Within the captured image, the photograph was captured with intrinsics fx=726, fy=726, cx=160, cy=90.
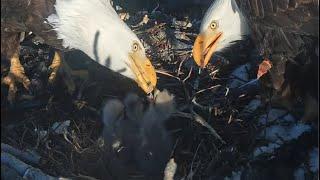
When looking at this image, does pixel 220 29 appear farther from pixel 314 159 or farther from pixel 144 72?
pixel 314 159

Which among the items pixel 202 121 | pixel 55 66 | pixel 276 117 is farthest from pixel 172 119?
pixel 55 66

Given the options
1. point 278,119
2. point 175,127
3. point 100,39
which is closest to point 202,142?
point 175,127

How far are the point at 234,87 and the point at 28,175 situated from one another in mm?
1389

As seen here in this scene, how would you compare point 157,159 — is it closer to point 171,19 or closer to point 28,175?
point 28,175

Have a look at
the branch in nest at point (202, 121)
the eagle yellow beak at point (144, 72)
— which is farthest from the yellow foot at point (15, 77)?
the branch in nest at point (202, 121)

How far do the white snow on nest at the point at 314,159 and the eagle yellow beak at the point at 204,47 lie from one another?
858mm


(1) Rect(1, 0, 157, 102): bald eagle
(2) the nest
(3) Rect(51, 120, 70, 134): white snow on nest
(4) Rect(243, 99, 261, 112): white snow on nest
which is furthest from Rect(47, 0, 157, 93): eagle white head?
(4) Rect(243, 99, 261, 112): white snow on nest

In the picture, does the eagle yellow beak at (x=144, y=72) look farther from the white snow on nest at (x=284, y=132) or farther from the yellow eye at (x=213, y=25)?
the white snow on nest at (x=284, y=132)

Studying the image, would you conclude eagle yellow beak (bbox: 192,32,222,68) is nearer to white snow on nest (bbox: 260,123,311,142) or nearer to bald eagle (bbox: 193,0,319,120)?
bald eagle (bbox: 193,0,319,120)

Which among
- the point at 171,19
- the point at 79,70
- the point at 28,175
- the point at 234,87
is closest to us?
the point at 28,175

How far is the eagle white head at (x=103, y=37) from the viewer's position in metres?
4.42

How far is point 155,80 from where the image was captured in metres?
4.36

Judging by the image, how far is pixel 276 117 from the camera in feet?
14.1

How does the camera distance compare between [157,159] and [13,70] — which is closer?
[157,159]
